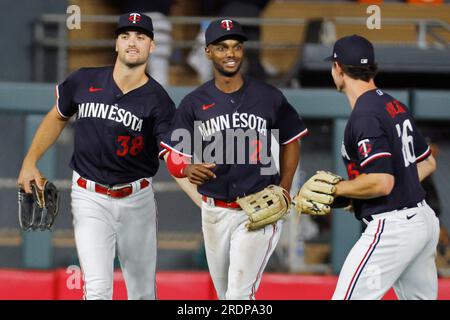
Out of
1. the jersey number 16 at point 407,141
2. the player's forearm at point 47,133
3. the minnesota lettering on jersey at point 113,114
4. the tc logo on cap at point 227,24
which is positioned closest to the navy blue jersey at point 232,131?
the minnesota lettering on jersey at point 113,114

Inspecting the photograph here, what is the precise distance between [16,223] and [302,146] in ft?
7.17

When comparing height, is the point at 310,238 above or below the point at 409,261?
below

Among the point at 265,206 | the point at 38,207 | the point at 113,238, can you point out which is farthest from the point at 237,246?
the point at 38,207

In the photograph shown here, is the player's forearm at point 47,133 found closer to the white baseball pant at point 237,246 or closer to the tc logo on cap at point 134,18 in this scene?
the tc logo on cap at point 134,18

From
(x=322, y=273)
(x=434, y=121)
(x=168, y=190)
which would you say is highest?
(x=434, y=121)

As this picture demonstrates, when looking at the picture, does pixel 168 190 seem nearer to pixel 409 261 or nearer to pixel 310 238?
pixel 310 238

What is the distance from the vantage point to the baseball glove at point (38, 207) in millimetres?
6016

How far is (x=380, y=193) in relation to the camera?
513cm

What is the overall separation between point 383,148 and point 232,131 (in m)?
1.03

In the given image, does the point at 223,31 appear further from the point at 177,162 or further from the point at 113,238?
the point at 113,238

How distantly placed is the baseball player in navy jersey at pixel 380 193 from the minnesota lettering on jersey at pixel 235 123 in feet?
1.87

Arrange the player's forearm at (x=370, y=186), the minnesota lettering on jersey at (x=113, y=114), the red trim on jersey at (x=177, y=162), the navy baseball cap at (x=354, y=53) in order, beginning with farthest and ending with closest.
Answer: the minnesota lettering on jersey at (x=113, y=114) → the red trim on jersey at (x=177, y=162) → the navy baseball cap at (x=354, y=53) → the player's forearm at (x=370, y=186)

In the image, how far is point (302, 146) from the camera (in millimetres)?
7723
